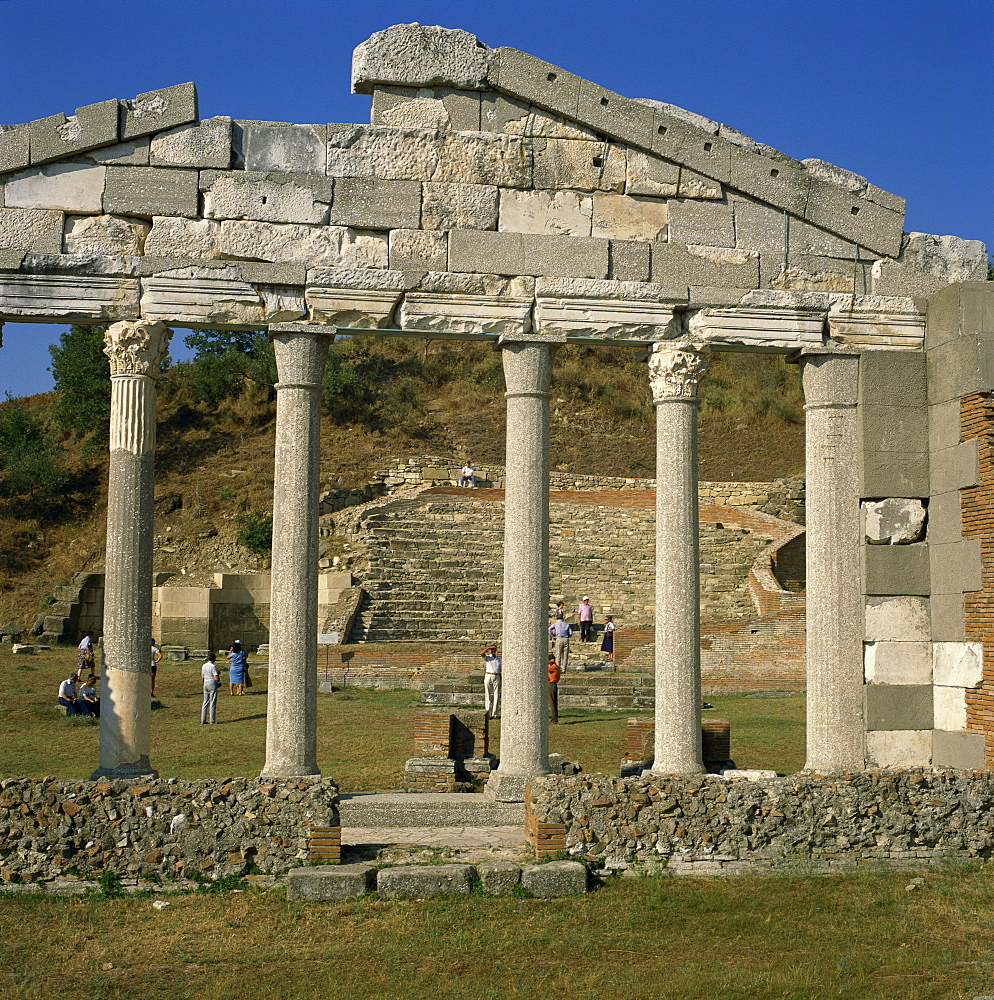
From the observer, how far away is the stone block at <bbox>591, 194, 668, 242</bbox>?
13477 mm

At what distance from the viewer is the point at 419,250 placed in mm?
13117

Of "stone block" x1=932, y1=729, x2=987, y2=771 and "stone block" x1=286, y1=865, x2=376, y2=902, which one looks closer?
"stone block" x1=286, y1=865, x2=376, y2=902

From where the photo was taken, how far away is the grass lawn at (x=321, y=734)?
16359 millimetres

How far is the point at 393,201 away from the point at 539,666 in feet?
17.2

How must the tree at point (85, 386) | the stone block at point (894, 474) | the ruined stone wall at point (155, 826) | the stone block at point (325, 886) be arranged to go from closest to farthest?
the stone block at point (325, 886) → the ruined stone wall at point (155, 826) → the stone block at point (894, 474) → the tree at point (85, 386)

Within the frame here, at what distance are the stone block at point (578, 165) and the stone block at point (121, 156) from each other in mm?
4168

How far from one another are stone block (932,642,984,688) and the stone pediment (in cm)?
347

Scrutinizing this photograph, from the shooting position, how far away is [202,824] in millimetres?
11094

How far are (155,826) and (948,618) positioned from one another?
840 centimetres

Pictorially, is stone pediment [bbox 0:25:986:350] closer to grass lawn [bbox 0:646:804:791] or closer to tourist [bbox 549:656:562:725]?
grass lawn [bbox 0:646:804:791]

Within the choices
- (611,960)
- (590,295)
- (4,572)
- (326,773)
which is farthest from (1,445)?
(611,960)

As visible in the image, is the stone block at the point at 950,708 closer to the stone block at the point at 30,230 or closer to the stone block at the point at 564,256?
the stone block at the point at 564,256

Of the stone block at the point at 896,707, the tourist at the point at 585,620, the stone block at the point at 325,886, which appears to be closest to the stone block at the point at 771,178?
the stone block at the point at 896,707

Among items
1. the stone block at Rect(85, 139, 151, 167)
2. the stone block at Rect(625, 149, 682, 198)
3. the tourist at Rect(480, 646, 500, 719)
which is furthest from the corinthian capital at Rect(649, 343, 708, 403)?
the tourist at Rect(480, 646, 500, 719)
